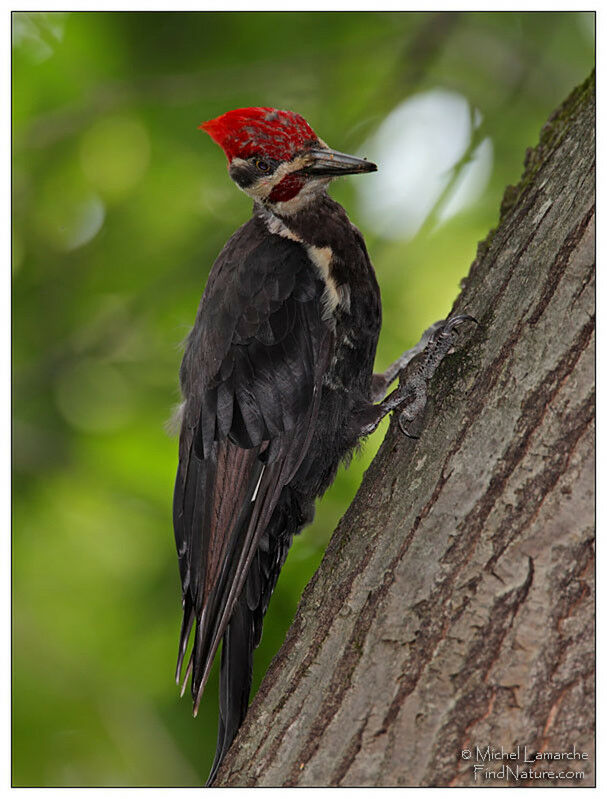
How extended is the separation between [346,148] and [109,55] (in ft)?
2.99

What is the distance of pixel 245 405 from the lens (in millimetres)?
2258

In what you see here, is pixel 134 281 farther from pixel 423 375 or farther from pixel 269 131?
pixel 423 375

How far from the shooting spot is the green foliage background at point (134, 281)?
9.32 ft

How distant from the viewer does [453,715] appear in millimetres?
1441

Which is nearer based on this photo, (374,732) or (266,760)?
(374,732)

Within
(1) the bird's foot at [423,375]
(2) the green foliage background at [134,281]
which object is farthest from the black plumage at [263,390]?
(2) the green foliage background at [134,281]

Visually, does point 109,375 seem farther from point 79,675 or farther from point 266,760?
point 266,760

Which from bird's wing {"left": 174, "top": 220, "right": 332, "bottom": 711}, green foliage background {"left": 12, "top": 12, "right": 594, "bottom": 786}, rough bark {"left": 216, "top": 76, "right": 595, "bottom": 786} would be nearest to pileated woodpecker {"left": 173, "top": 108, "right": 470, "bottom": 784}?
bird's wing {"left": 174, "top": 220, "right": 332, "bottom": 711}

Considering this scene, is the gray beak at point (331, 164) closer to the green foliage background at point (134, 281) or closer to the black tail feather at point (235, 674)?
the green foliage background at point (134, 281)

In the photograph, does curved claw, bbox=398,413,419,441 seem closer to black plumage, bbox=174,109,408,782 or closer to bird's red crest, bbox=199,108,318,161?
black plumage, bbox=174,109,408,782

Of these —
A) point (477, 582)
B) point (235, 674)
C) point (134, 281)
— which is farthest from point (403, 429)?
point (134, 281)

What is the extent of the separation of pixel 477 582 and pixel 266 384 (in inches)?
38.3

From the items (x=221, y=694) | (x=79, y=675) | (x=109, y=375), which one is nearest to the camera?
(x=221, y=694)

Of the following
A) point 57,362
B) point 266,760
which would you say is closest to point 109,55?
point 57,362
